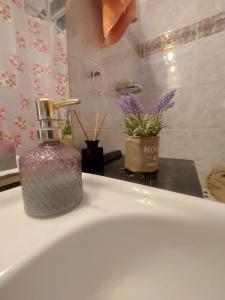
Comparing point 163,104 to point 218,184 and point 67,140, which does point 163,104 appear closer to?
point 67,140

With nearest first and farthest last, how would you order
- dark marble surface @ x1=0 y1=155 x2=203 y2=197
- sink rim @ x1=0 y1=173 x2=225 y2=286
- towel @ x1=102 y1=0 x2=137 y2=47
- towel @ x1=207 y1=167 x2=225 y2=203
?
sink rim @ x1=0 y1=173 x2=225 y2=286
dark marble surface @ x1=0 y1=155 x2=203 y2=197
towel @ x1=102 y1=0 x2=137 y2=47
towel @ x1=207 y1=167 x2=225 y2=203

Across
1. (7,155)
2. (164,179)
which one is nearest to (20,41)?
(7,155)

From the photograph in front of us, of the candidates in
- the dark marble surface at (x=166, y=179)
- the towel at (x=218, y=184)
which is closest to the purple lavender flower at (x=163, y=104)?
the dark marble surface at (x=166, y=179)

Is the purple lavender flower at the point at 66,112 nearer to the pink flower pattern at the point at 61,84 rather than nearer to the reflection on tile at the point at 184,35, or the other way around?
the pink flower pattern at the point at 61,84

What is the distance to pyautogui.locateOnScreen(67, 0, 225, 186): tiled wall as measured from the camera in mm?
865

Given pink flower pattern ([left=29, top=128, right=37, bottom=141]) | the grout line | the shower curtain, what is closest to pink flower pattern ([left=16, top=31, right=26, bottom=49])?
the shower curtain

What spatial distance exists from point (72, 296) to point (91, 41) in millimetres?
840

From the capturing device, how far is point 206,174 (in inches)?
41.1

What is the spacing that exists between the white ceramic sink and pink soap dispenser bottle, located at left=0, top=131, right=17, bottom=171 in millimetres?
115

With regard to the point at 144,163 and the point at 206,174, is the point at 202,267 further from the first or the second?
the point at 206,174

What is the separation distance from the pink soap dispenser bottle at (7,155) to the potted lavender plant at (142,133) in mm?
323

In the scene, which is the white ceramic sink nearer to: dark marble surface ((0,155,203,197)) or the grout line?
dark marble surface ((0,155,203,197))

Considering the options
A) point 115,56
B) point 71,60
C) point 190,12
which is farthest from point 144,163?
point 190,12

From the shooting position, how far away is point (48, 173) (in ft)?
0.83
